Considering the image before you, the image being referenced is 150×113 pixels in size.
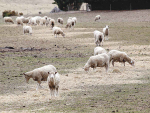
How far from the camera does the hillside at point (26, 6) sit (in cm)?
8375

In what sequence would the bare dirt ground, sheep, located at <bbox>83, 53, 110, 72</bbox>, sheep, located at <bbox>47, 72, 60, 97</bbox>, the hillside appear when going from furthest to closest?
the hillside < sheep, located at <bbox>83, 53, 110, 72</bbox> < sheep, located at <bbox>47, 72, 60, 97</bbox> < the bare dirt ground

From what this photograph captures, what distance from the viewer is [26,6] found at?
8938 cm

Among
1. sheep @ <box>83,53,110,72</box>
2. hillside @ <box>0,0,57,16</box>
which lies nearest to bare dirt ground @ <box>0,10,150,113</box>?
sheep @ <box>83,53,110,72</box>

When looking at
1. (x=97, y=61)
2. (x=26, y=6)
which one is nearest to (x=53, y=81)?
(x=97, y=61)

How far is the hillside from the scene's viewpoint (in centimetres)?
8375

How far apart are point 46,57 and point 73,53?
2420mm

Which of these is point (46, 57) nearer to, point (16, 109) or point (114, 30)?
point (16, 109)

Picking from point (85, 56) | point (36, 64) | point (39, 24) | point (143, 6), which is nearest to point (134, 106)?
point (36, 64)

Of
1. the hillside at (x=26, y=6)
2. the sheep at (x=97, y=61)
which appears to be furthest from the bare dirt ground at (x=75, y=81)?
the hillside at (x=26, y=6)

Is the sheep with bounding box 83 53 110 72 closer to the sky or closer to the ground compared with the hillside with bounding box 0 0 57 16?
closer to the ground

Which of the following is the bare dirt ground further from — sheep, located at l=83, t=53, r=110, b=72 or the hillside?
the hillside

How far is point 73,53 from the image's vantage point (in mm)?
22656

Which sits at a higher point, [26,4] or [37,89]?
[26,4]

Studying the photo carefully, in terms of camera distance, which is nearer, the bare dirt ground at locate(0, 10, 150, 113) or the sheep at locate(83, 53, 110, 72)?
the bare dirt ground at locate(0, 10, 150, 113)
